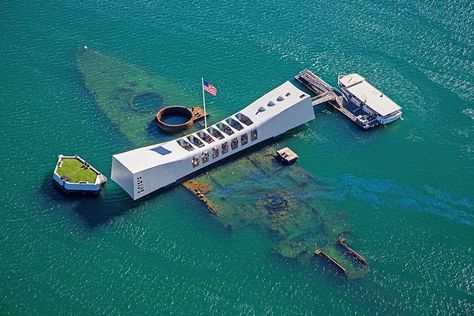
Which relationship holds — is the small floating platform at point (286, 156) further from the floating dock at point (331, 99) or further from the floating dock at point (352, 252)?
the floating dock at point (352, 252)

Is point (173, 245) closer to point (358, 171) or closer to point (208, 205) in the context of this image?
point (208, 205)

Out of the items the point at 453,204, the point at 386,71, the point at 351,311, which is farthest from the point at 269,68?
the point at 351,311

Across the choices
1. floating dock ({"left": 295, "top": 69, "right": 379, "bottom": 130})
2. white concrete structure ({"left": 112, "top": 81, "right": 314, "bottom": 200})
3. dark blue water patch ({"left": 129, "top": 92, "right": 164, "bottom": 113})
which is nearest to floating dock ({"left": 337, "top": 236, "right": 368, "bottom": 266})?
white concrete structure ({"left": 112, "top": 81, "right": 314, "bottom": 200})

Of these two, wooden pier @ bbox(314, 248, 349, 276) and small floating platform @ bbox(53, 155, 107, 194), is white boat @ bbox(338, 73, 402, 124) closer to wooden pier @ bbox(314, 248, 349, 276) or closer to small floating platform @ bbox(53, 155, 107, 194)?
wooden pier @ bbox(314, 248, 349, 276)

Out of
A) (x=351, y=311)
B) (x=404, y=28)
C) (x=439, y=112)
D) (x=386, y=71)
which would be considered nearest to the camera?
(x=351, y=311)

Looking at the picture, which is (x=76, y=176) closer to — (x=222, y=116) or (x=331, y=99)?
(x=222, y=116)

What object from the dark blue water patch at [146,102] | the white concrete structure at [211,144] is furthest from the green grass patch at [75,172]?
the dark blue water patch at [146,102]
